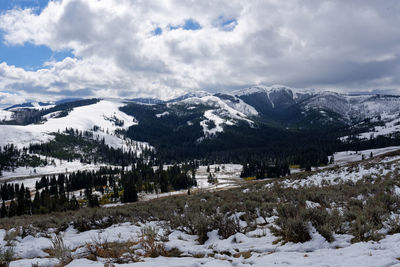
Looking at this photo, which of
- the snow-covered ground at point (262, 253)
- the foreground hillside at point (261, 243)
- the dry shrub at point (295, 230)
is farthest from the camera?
the dry shrub at point (295, 230)

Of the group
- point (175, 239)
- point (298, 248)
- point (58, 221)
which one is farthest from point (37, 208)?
point (298, 248)

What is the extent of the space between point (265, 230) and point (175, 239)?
4.17m

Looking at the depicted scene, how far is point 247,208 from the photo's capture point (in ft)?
43.3

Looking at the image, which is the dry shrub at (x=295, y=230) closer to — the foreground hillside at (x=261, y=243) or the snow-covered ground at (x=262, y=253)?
the foreground hillside at (x=261, y=243)

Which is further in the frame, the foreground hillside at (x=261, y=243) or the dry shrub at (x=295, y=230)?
the dry shrub at (x=295, y=230)

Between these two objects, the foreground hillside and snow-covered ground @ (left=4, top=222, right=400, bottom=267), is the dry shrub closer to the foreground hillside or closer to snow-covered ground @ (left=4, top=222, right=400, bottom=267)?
the foreground hillside

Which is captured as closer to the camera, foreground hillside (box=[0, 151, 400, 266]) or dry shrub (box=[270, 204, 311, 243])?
foreground hillside (box=[0, 151, 400, 266])

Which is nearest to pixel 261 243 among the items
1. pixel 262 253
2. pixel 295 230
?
pixel 262 253

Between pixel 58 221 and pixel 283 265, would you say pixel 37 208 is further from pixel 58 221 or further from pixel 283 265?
pixel 283 265

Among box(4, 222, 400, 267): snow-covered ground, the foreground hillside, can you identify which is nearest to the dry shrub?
the foreground hillside

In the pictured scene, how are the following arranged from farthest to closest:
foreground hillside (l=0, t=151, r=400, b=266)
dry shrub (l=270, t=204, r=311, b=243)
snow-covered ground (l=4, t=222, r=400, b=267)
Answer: dry shrub (l=270, t=204, r=311, b=243)
foreground hillside (l=0, t=151, r=400, b=266)
snow-covered ground (l=4, t=222, r=400, b=267)

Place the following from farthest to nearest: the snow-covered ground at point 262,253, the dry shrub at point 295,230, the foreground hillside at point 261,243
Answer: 1. the dry shrub at point 295,230
2. the foreground hillside at point 261,243
3. the snow-covered ground at point 262,253

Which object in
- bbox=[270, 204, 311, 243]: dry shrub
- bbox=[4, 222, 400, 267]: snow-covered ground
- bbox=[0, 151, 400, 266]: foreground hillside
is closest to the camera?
bbox=[4, 222, 400, 267]: snow-covered ground

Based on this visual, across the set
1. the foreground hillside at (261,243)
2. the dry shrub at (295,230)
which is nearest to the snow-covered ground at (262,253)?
the foreground hillside at (261,243)
